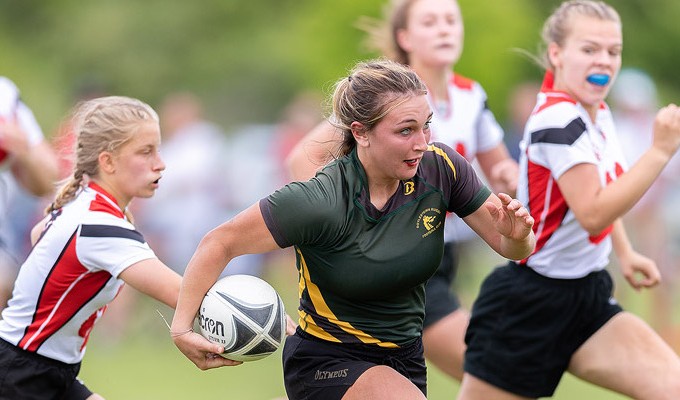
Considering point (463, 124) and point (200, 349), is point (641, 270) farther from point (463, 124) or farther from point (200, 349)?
point (200, 349)

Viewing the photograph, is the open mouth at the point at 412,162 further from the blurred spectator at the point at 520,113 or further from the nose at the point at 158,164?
the blurred spectator at the point at 520,113

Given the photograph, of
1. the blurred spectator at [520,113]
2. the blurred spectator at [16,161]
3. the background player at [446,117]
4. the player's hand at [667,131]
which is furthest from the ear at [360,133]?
the blurred spectator at [520,113]

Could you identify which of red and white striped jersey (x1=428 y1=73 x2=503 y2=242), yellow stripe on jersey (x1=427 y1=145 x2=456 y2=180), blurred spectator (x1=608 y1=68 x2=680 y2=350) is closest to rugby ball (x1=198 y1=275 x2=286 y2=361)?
yellow stripe on jersey (x1=427 y1=145 x2=456 y2=180)

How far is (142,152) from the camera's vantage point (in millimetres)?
5156

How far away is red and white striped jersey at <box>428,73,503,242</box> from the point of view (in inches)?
248

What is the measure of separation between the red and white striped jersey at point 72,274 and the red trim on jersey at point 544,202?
1.74 metres

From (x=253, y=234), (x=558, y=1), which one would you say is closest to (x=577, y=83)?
(x=253, y=234)

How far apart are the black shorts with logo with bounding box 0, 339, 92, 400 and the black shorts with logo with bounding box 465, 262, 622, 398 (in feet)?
6.18

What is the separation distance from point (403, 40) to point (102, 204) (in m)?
2.06

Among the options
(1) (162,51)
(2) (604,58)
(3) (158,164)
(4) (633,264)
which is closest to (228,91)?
(1) (162,51)

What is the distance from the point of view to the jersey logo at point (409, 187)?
459 cm

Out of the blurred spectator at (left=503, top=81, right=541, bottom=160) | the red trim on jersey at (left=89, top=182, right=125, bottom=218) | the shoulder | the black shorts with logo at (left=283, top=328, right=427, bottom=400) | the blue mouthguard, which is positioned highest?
the blue mouthguard

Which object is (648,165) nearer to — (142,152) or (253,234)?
(253,234)

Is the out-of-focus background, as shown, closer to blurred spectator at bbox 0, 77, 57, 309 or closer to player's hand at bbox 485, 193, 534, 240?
blurred spectator at bbox 0, 77, 57, 309
